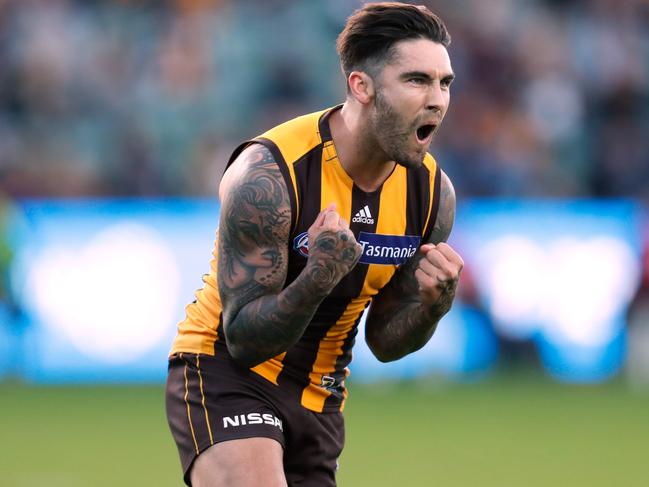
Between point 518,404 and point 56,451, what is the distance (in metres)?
4.38

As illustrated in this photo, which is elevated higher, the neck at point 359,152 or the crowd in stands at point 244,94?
the crowd in stands at point 244,94

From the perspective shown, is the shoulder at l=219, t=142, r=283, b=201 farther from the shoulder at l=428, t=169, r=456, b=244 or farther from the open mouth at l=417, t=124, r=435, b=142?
the shoulder at l=428, t=169, r=456, b=244

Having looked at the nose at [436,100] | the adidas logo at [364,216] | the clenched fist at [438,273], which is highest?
the nose at [436,100]

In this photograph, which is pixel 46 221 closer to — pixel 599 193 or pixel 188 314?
pixel 599 193

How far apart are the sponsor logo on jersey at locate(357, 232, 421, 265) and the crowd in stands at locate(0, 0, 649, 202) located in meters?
8.87

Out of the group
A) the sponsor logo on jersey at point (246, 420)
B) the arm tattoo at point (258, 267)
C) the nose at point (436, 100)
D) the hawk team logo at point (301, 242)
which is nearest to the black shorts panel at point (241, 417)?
the sponsor logo on jersey at point (246, 420)

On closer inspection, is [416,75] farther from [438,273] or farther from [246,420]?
[246,420]

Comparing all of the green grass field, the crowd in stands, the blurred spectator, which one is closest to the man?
the green grass field

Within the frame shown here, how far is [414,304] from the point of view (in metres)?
5.51

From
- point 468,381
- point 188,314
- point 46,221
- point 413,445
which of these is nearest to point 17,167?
point 46,221

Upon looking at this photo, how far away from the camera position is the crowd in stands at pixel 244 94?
14.6m

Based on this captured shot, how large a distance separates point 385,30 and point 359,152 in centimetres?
51

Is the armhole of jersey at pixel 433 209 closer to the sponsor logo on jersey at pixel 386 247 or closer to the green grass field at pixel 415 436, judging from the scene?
the sponsor logo on jersey at pixel 386 247

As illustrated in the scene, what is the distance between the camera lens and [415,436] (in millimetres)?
10375
